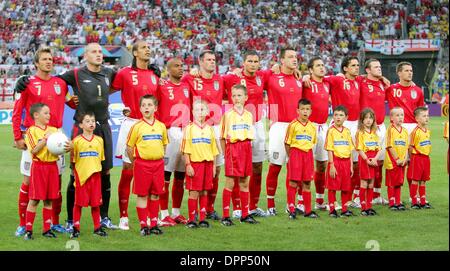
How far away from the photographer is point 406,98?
1062 cm

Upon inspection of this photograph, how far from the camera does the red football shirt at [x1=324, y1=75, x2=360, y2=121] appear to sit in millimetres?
10281

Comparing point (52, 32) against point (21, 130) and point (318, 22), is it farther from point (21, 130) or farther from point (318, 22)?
point (21, 130)

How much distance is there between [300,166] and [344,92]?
1501 millimetres

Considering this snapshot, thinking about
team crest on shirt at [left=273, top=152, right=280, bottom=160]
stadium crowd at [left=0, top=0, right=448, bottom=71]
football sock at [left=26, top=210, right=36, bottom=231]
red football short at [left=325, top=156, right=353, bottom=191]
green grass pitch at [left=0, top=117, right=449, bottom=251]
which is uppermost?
stadium crowd at [left=0, top=0, right=448, bottom=71]

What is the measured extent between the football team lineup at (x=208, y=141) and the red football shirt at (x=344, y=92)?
0.01m

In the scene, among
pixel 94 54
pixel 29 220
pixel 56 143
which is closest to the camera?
A: pixel 56 143

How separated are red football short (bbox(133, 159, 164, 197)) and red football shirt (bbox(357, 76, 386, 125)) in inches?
137

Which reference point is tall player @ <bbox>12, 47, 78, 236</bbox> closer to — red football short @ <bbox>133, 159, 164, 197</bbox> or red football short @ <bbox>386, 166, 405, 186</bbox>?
red football short @ <bbox>133, 159, 164, 197</bbox>

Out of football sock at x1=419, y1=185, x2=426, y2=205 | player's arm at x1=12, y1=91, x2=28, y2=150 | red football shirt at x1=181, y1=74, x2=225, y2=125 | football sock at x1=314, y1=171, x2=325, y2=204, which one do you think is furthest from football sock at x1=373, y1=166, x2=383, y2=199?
player's arm at x1=12, y1=91, x2=28, y2=150

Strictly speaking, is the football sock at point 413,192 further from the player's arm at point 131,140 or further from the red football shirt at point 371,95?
the player's arm at point 131,140

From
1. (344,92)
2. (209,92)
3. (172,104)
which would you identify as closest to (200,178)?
(172,104)

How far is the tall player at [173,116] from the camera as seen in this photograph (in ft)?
29.6

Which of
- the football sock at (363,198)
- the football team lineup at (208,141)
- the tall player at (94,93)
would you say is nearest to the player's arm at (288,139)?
the football team lineup at (208,141)

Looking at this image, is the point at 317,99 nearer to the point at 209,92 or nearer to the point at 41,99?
the point at 209,92
